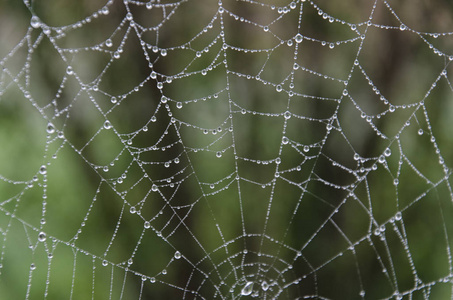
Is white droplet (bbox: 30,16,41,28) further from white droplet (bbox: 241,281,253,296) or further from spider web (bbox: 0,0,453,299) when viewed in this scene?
white droplet (bbox: 241,281,253,296)

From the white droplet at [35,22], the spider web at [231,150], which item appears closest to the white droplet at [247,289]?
the spider web at [231,150]

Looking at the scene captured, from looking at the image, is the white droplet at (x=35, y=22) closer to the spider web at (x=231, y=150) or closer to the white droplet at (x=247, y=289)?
the spider web at (x=231, y=150)

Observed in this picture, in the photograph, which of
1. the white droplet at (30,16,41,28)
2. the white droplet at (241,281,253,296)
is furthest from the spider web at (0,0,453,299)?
the white droplet at (30,16,41,28)

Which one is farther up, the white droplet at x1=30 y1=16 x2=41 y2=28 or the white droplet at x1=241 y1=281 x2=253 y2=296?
the white droplet at x1=30 y1=16 x2=41 y2=28

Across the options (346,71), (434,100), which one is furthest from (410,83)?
(346,71)

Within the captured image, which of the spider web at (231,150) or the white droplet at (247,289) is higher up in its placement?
the spider web at (231,150)

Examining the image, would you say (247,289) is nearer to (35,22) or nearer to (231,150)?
(231,150)
